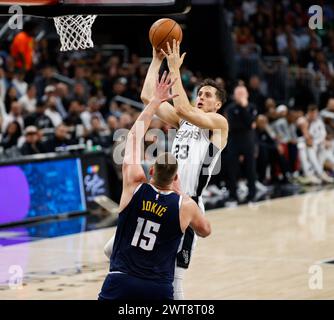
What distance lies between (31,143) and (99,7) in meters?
6.95

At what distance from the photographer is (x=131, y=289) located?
623 cm

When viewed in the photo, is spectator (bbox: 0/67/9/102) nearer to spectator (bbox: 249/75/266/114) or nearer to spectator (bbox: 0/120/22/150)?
spectator (bbox: 0/120/22/150)

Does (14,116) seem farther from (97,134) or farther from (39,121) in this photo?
(97,134)

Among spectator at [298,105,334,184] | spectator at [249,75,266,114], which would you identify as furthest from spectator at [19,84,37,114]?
spectator at [249,75,266,114]

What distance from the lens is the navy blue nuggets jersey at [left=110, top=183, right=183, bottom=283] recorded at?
6.26m

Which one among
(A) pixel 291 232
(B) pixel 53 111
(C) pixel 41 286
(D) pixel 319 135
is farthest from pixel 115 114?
(C) pixel 41 286

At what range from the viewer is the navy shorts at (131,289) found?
6234 millimetres

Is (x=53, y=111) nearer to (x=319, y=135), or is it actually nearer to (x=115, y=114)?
(x=115, y=114)

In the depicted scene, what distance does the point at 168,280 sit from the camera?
6359mm

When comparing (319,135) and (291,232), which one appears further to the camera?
(319,135)

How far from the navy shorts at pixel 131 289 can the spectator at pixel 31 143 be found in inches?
348

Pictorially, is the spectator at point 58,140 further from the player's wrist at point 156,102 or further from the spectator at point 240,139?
the player's wrist at point 156,102
